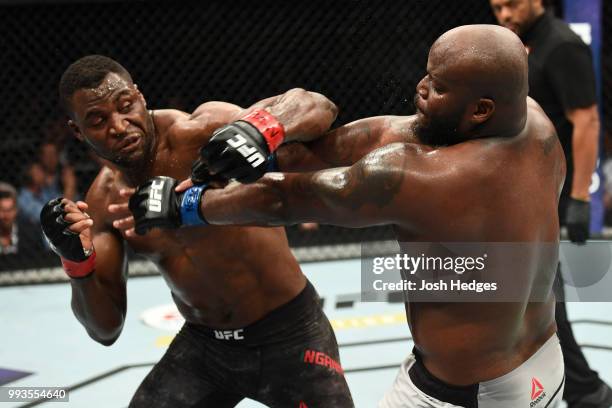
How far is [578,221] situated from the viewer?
8.96 feet

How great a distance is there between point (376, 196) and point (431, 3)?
4.11 metres

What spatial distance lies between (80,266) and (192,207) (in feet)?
1.62

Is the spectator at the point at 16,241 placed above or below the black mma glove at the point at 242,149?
below

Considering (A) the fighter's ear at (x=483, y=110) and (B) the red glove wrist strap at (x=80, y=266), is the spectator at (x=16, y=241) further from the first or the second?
(A) the fighter's ear at (x=483, y=110)

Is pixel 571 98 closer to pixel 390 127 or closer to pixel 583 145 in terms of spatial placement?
pixel 583 145

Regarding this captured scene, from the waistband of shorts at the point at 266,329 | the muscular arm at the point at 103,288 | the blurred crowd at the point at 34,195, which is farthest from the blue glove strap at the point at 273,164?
the blurred crowd at the point at 34,195

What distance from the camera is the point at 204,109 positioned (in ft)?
6.73

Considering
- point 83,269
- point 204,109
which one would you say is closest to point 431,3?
point 204,109

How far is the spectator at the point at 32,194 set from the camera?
532cm

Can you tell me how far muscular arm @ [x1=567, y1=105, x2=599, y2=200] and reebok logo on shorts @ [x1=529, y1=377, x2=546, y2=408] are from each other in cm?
131

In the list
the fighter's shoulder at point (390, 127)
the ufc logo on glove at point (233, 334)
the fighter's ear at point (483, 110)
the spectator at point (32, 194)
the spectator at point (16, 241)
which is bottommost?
the spectator at point (16, 241)

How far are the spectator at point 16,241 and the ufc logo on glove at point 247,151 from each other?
4149mm

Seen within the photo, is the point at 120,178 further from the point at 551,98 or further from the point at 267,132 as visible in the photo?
the point at 551,98

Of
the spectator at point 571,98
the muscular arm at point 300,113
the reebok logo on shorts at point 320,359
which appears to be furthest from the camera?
the spectator at point 571,98
